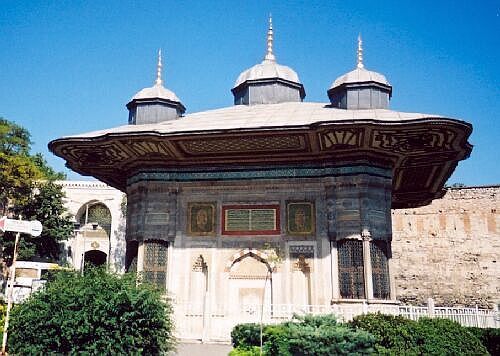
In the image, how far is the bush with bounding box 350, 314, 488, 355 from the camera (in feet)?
25.2

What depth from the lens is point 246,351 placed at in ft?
28.3

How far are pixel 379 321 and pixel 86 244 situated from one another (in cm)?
2971

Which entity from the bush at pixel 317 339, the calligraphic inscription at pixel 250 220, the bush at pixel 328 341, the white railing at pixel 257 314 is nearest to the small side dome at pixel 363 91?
the calligraphic inscription at pixel 250 220

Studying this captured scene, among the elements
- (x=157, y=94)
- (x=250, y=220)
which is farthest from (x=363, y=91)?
(x=157, y=94)

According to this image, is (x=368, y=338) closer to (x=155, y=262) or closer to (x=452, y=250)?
(x=155, y=262)

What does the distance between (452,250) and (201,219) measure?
19169mm

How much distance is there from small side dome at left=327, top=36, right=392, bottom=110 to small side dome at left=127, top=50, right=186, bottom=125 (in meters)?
4.94

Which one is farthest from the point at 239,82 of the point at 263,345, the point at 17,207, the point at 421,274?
the point at 17,207

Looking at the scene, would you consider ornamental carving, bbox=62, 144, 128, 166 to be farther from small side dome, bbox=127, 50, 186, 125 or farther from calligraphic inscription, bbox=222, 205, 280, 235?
calligraphic inscription, bbox=222, 205, 280, 235

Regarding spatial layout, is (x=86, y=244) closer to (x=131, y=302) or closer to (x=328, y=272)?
A: (x=328, y=272)

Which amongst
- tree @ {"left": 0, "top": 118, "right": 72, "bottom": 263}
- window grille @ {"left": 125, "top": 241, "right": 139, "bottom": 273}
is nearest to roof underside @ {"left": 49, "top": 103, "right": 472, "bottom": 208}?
window grille @ {"left": 125, "top": 241, "right": 139, "bottom": 273}

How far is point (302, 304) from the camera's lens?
1274cm

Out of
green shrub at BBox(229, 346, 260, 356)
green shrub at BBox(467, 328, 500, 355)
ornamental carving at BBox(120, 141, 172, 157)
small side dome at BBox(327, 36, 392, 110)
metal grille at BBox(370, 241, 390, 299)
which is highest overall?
small side dome at BBox(327, 36, 392, 110)

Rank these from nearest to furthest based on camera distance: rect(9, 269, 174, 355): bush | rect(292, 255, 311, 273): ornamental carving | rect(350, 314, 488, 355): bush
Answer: rect(9, 269, 174, 355): bush → rect(350, 314, 488, 355): bush → rect(292, 255, 311, 273): ornamental carving
